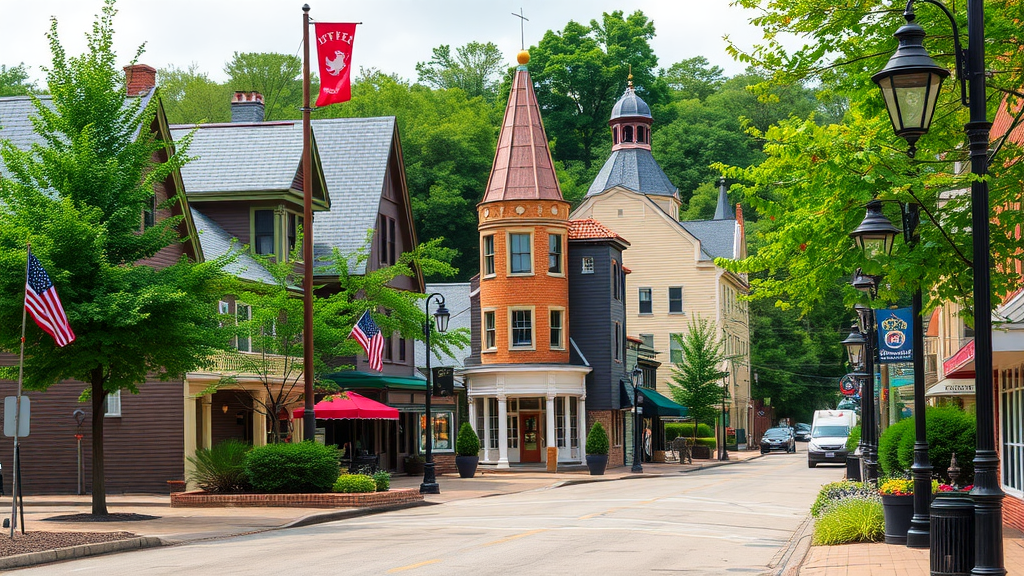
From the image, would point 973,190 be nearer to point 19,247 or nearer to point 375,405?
point 19,247

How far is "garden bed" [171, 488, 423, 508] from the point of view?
26469 millimetres

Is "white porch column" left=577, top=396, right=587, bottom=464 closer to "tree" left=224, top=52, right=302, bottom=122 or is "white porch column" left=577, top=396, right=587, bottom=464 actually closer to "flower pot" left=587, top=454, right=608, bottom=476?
"flower pot" left=587, top=454, right=608, bottom=476

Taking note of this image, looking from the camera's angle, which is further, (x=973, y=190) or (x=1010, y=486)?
(x=1010, y=486)

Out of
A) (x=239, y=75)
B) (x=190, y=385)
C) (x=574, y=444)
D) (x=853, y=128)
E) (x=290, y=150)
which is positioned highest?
(x=239, y=75)

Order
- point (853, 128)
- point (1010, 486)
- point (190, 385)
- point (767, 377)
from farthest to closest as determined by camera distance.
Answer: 1. point (767, 377)
2. point (190, 385)
3. point (1010, 486)
4. point (853, 128)

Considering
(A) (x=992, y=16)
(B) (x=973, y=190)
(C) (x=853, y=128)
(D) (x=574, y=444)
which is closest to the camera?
(B) (x=973, y=190)

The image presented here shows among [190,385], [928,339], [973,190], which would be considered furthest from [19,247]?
[928,339]

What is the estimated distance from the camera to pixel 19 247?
71.9 ft

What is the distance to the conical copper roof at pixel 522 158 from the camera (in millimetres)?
47781

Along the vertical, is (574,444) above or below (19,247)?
below

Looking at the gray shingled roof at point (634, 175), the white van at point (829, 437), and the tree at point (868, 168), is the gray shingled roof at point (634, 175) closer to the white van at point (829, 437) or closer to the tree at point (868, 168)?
the white van at point (829, 437)

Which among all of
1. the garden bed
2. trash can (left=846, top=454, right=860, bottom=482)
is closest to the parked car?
trash can (left=846, top=454, right=860, bottom=482)

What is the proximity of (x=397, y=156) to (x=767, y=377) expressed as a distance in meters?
54.2

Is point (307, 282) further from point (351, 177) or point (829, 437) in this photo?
point (829, 437)
